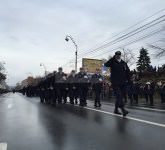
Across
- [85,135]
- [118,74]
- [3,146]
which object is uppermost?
[118,74]

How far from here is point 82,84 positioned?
744 inches

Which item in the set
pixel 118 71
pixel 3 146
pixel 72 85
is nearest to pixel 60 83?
pixel 72 85

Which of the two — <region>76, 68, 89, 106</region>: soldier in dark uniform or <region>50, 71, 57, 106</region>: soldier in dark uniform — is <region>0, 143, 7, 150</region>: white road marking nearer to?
<region>76, 68, 89, 106</region>: soldier in dark uniform

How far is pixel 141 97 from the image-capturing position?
32.4 m

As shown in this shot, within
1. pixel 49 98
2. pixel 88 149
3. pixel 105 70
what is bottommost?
pixel 88 149

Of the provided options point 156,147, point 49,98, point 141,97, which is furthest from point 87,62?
point 156,147

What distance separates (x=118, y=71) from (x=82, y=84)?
7482mm

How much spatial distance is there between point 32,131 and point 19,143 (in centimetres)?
153

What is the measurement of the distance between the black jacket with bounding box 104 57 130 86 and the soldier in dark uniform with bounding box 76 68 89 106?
6936mm

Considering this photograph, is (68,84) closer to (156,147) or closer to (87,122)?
(87,122)

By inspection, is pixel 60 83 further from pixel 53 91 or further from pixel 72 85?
pixel 72 85

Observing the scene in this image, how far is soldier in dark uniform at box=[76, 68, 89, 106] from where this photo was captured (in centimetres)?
1858

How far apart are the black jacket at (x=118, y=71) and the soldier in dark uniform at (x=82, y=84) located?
6936 millimetres

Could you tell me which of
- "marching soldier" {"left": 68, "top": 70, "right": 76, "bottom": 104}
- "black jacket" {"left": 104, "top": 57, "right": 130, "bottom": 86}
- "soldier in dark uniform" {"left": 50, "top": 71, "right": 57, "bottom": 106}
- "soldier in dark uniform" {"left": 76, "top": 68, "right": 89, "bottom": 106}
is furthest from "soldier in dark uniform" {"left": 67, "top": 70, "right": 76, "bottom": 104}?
"black jacket" {"left": 104, "top": 57, "right": 130, "bottom": 86}
